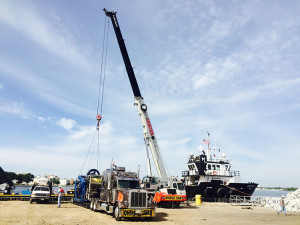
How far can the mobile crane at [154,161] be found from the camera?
2112 centimetres

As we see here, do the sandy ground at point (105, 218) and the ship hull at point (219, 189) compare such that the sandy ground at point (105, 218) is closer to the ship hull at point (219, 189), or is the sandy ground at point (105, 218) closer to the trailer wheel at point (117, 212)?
the trailer wheel at point (117, 212)

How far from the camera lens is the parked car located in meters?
20.5

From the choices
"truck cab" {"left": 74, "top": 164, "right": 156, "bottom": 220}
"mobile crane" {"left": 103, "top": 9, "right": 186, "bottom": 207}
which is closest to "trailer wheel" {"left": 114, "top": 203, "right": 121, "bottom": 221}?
"truck cab" {"left": 74, "top": 164, "right": 156, "bottom": 220}

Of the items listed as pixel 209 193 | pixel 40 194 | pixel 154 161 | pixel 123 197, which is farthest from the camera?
pixel 209 193

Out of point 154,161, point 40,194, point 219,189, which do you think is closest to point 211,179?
point 219,189

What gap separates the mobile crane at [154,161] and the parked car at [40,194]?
8868mm

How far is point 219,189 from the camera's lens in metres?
29.3

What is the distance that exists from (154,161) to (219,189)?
1171 cm

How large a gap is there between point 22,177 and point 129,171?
155m

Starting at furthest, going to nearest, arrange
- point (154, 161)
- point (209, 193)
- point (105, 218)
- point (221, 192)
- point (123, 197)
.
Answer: point (209, 193) < point (221, 192) < point (154, 161) < point (105, 218) < point (123, 197)

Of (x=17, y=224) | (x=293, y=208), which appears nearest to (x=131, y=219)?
(x=17, y=224)

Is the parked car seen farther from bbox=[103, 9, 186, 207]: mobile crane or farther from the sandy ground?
bbox=[103, 9, 186, 207]: mobile crane

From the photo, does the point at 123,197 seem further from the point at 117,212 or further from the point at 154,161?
the point at 154,161

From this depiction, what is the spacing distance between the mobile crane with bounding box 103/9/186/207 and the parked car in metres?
8.87
